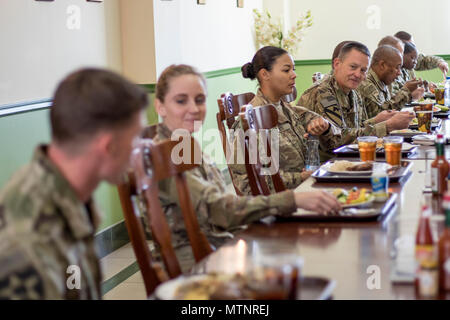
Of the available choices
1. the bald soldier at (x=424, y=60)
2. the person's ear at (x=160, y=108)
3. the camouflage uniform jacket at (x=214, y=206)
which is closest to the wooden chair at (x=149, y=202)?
the camouflage uniform jacket at (x=214, y=206)

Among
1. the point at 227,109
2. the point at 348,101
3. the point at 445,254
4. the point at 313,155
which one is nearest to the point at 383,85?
the point at 348,101

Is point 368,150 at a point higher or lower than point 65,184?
lower

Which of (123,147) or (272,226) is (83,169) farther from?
(272,226)

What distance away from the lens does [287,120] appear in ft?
12.3

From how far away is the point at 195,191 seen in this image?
219 centimetres

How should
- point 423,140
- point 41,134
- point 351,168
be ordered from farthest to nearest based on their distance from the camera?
1. point 41,134
2. point 423,140
3. point 351,168

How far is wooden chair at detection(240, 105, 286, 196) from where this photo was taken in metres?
2.84

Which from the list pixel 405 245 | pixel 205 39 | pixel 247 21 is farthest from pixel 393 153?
pixel 247 21

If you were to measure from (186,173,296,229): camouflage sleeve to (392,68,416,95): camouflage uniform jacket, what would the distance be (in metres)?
4.67

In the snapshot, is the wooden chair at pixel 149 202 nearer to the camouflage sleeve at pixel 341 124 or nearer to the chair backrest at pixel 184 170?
the chair backrest at pixel 184 170

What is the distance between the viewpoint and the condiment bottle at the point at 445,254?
1363mm

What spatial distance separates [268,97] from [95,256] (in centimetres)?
258

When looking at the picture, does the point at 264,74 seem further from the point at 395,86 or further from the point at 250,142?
the point at 395,86

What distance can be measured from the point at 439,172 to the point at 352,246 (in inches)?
25.5
